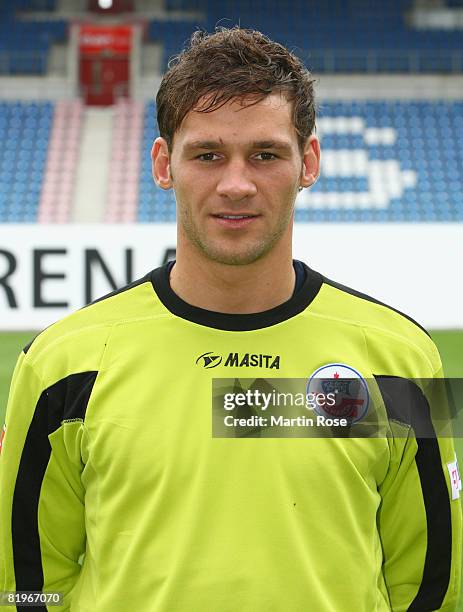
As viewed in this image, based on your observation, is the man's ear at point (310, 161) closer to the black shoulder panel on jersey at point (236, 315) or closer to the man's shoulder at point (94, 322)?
the black shoulder panel on jersey at point (236, 315)

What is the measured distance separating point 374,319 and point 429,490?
0.30 metres

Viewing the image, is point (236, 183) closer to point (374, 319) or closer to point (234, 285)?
point (234, 285)

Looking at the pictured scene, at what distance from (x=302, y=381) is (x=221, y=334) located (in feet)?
0.49

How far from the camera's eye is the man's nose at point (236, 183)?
1.29m

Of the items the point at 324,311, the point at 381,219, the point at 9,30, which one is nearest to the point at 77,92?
the point at 9,30

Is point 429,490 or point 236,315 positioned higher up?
point 236,315

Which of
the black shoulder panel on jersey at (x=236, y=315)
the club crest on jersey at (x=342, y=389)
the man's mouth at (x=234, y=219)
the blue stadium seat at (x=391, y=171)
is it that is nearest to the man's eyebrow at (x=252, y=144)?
the man's mouth at (x=234, y=219)

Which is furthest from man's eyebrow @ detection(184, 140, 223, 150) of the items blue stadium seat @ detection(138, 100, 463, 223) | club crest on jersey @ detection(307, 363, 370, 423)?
blue stadium seat @ detection(138, 100, 463, 223)

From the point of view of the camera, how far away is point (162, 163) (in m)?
1.42

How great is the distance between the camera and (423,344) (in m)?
1.44

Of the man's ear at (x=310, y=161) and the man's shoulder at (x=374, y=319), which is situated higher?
the man's ear at (x=310, y=161)

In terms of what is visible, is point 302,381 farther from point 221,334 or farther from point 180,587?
point 180,587

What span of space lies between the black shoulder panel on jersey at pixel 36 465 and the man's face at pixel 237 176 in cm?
30

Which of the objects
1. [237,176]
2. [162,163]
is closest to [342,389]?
[237,176]
